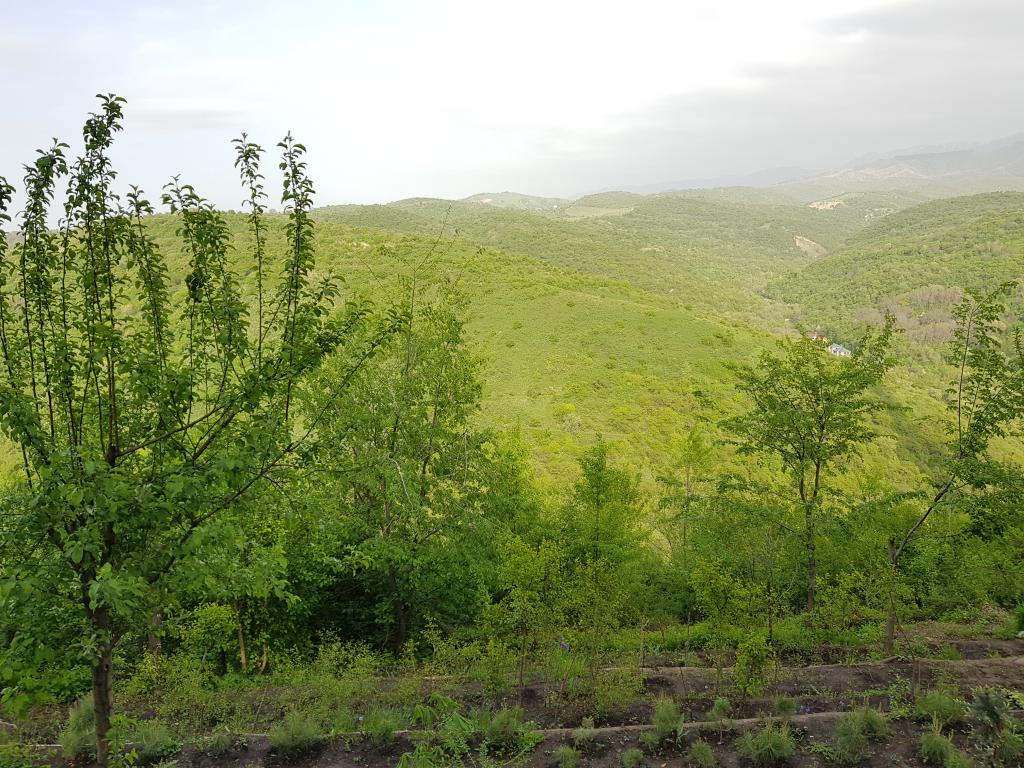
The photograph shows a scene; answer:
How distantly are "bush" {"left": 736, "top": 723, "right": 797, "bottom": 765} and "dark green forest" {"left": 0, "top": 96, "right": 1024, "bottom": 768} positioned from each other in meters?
0.03

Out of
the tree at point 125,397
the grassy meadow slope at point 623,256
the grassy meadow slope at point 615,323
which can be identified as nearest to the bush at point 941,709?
the grassy meadow slope at point 615,323

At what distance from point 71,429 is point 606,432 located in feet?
83.9

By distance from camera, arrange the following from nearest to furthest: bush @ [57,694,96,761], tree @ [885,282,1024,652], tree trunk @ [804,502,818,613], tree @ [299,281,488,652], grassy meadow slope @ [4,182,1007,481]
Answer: bush @ [57,694,96,761] → tree @ [885,282,1024,652] → tree @ [299,281,488,652] → tree trunk @ [804,502,818,613] → grassy meadow slope @ [4,182,1007,481]

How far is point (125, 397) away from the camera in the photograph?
516 cm

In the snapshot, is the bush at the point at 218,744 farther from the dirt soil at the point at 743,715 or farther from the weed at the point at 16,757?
the weed at the point at 16,757

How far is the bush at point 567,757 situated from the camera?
6480 mm

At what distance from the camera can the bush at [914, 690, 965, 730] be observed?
6883 mm

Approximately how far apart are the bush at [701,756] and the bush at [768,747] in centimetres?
36

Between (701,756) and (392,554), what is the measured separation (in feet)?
18.2

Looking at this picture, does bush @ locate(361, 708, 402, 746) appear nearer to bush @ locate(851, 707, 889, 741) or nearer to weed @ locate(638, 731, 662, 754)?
weed @ locate(638, 731, 662, 754)

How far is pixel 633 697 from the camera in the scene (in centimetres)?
793

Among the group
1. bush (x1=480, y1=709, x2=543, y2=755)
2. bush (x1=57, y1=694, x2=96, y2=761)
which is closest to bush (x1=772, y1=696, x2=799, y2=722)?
bush (x1=480, y1=709, x2=543, y2=755)

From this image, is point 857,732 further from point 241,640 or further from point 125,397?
point 241,640

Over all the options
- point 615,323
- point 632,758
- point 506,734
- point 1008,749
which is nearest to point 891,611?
point 1008,749
